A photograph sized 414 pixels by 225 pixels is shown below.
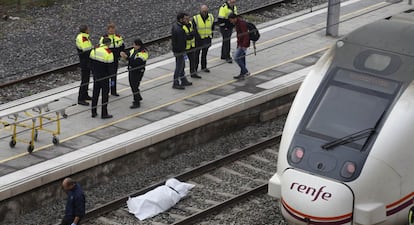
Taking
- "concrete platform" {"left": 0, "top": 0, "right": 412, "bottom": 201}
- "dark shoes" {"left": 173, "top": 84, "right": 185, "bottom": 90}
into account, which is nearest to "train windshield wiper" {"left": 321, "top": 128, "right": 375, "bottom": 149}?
"concrete platform" {"left": 0, "top": 0, "right": 412, "bottom": 201}

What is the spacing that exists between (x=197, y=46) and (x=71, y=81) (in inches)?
113

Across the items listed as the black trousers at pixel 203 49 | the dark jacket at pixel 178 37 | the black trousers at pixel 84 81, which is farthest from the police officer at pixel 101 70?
the black trousers at pixel 203 49

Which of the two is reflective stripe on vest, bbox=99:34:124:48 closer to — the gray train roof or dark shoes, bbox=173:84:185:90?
dark shoes, bbox=173:84:185:90

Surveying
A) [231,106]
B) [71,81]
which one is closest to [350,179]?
[231,106]

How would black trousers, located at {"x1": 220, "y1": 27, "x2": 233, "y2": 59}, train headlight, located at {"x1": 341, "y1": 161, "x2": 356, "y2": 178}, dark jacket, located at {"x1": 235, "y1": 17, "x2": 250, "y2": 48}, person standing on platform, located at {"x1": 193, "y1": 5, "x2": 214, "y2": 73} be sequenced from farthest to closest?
1. black trousers, located at {"x1": 220, "y1": 27, "x2": 233, "y2": 59}
2. person standing on platform, located at {"x1": 193, "y1": 5, "x2": 214, "y2": 73}
3. dark jacket, located at {"x1": 235, "y1": 17, "x2": 250, "y2": 48}
4. train headlight, located at {"x1": 341, "y1": 161, "x2": 356, "y2": 178}

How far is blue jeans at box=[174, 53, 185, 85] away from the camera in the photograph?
66.9 feet

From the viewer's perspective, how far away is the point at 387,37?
14508 millimetres

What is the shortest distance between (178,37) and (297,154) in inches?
→ 277

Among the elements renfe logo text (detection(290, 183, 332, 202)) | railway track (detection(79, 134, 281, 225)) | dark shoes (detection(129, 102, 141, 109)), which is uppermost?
renfe logo text (detection(290, 183, 332, 202))

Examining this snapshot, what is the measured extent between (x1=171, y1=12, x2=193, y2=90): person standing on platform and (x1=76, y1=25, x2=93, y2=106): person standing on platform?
5.74ft

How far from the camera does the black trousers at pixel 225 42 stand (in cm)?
2189

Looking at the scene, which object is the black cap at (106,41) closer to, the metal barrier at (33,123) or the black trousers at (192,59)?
the metal barrier at (33,123)

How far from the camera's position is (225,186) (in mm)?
17547

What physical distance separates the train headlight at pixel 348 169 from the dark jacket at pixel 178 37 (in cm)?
759
